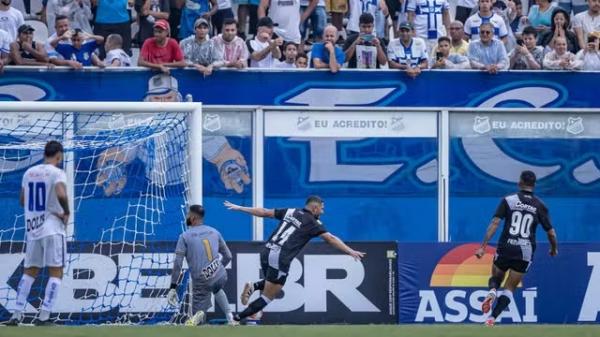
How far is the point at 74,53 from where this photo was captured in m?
22.5

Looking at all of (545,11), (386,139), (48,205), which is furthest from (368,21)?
(48,205)

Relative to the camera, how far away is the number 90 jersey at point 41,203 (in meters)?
15.5

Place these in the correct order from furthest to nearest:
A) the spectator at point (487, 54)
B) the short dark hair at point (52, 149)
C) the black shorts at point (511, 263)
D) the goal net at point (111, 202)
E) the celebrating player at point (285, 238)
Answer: the spectator at point (487, 54), the goal net at point (111, 202), the black shorts at point (511, 263), the celebrating player at point (285, 238), the short dark hair at point (52, 149)

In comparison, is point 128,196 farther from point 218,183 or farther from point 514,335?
point 514,335

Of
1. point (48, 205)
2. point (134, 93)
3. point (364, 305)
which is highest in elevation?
point (134, 93)

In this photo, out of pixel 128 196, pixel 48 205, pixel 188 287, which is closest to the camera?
pixel 48 205

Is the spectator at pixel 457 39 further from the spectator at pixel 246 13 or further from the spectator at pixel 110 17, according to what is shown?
the spectator at pixel 110 17

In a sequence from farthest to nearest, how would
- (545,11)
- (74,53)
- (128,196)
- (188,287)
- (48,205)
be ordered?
(545,11)
(74,53)
(128,196)
(188,287)
(48,205)

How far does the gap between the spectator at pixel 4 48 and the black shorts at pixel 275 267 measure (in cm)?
542

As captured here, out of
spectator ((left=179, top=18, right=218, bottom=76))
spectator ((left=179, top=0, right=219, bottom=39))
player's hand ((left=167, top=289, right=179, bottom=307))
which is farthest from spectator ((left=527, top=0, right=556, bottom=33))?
player's hand ((left=167, top=289, right=179, bottom=307))

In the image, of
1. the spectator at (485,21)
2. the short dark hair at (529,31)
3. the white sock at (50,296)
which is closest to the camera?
the white sock at (50,296)

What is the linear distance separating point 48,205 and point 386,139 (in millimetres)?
8193

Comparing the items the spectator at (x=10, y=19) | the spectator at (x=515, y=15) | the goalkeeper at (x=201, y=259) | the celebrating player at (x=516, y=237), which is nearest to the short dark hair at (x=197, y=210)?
the goalkeeper at (x=201, y=259)

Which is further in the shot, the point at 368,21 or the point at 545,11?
the point at 545,11
